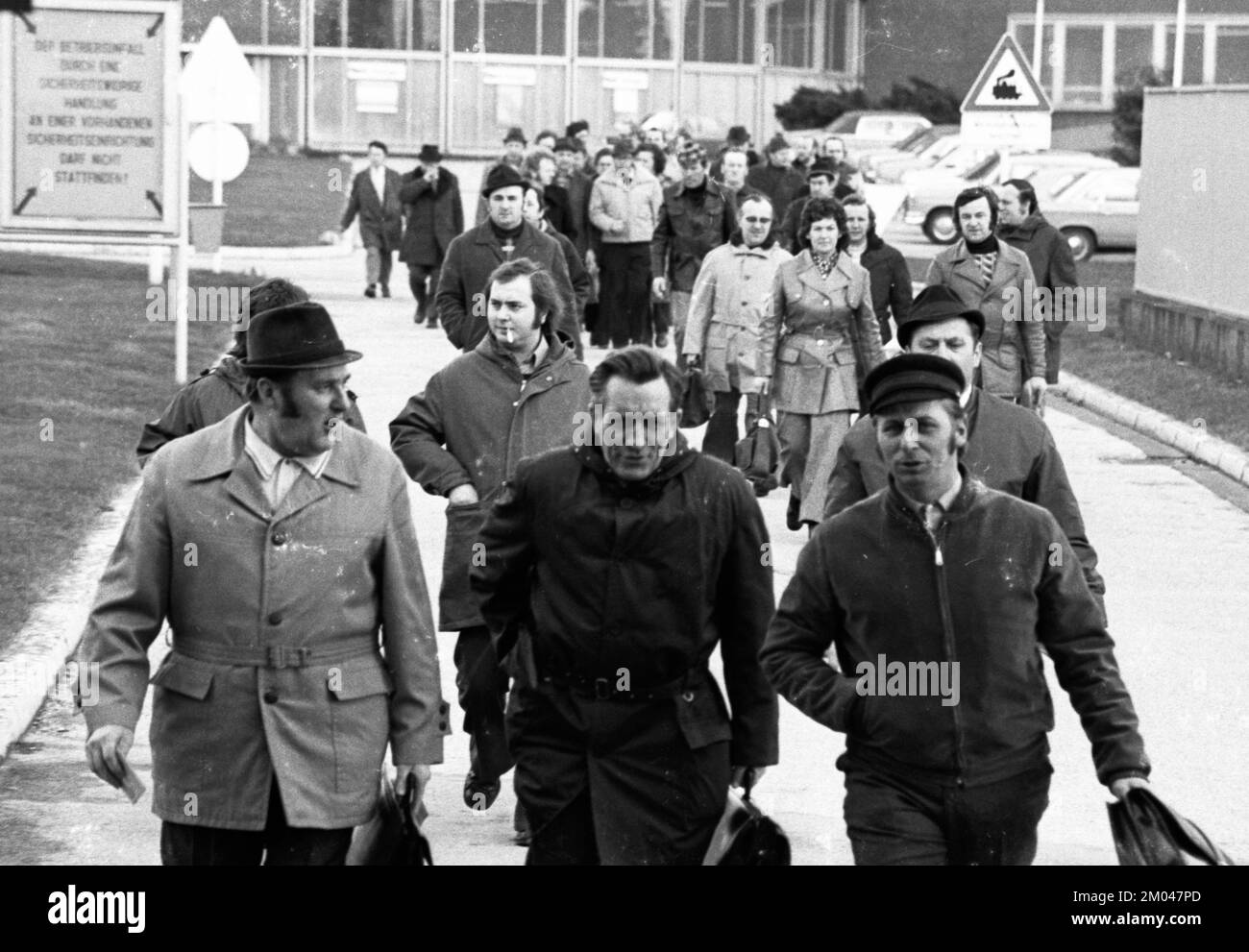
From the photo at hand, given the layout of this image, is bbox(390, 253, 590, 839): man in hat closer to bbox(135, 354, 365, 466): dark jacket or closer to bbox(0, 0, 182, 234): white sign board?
bbox(135, 354, 365, 466): dark jacket

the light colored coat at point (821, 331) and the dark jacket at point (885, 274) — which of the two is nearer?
the light colored coat at point (821, 331)

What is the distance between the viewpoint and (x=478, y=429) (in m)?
7.61

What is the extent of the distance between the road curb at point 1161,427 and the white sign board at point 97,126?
294 inches

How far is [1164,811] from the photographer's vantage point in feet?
16.5

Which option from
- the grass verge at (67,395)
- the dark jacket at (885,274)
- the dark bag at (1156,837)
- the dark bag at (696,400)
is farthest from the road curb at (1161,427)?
the dark bag at (1156,837)

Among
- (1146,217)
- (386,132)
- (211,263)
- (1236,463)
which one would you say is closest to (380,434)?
(1236,463)

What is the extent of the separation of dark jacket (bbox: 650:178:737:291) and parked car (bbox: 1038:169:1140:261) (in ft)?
61.3

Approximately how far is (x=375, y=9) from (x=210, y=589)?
55984mm

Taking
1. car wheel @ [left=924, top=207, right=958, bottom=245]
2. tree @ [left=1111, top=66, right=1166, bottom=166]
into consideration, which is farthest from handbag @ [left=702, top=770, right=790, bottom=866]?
tree @ [left=1111, top=66, right=1166, bottom=166]

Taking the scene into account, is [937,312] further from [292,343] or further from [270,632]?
[270,632]

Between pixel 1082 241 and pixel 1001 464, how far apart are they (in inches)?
1229

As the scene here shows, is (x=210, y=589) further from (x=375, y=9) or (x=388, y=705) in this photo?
(x=375, y=9)

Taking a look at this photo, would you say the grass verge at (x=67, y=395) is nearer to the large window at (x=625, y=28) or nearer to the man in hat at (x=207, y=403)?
the man in hat at (x=207, y=403)

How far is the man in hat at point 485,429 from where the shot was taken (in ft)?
24.6
